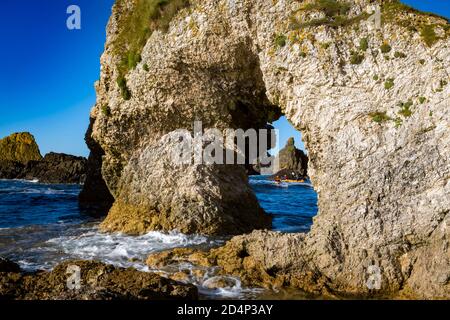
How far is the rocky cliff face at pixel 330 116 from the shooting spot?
13859 millimetres

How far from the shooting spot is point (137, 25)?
26203 millimetres

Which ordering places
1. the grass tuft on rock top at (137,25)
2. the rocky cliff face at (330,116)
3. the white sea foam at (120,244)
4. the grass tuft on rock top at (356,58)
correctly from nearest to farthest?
1. the rocky cliff face at (330,116)
2. the grass tuft on rock top at (356,58)
3. the white sea foam at (120,244)
4. the grass tuft on rock top at (137,25)

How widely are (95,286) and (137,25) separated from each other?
19597 millimetres

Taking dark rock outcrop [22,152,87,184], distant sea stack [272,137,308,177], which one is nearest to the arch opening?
distant sea stack [272,137,308,177]

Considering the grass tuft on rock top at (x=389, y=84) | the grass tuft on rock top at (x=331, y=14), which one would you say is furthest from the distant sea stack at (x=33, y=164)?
the grass tuft on rock top at (x=389, y=84)

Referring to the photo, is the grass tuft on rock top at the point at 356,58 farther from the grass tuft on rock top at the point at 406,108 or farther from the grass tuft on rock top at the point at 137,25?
the grass tuft on rock top at the point at 137,25

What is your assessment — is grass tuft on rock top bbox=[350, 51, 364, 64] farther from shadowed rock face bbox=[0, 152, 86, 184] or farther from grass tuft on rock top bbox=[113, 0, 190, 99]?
shadowed rock face bbox=[0, 152, 86, 184]

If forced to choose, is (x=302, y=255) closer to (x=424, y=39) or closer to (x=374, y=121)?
(x=374, y=121)

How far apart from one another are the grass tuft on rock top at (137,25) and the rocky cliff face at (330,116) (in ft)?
1.34

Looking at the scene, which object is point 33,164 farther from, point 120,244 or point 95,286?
point 95,286

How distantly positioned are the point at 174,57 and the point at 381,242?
14.5 m

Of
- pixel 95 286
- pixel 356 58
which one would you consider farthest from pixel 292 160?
pixel 95 286
